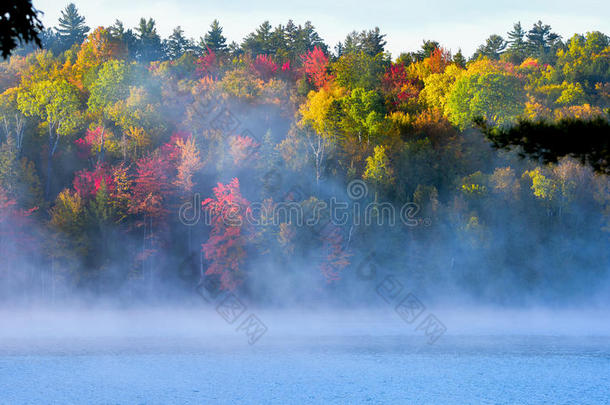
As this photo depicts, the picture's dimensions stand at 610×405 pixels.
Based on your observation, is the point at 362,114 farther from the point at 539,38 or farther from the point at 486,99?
the point at 539,38

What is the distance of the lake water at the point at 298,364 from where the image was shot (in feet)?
62.4

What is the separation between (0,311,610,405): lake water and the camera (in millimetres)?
19016

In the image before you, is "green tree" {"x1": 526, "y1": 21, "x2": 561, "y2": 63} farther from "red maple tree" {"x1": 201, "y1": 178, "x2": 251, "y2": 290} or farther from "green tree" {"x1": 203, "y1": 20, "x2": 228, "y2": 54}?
"red maple tree" {"x1": 201, "y1": 178, "x2": 251, "y2": 290}

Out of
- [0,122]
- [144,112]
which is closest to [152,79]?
[144,112]

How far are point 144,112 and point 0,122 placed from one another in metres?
10.0

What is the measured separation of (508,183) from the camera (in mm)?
41594

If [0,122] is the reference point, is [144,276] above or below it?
below

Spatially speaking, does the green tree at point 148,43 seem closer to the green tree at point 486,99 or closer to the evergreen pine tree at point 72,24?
the evergreen pine tree at point 72,24

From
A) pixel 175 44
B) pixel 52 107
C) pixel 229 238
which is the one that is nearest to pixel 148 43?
pixel 175 44

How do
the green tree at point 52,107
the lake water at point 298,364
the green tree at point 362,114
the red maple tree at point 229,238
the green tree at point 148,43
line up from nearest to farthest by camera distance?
the lake water at point 298,364, the red maple tree at point 229,238, the green tree at point 52,107, the green tree at point 362,114, the green tree at point 148,43

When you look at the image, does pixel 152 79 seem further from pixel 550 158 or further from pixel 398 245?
pixel 550 158

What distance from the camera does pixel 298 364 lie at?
23.0 meters

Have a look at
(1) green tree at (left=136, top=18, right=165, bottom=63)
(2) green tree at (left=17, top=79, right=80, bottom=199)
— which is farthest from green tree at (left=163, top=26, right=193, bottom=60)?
(2) green tree at (left=17, top=79, right=80, bottom=199)

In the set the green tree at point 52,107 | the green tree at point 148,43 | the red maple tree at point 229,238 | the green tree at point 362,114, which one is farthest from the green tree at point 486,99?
the green tree at point 148,43
